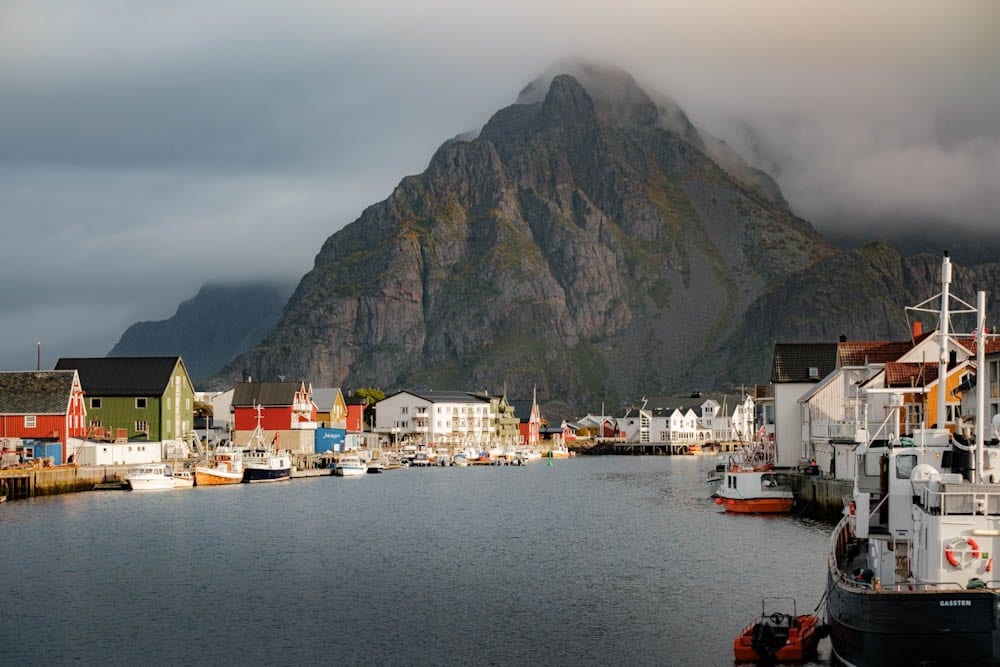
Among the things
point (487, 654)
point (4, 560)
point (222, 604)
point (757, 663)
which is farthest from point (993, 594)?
point (4, 560)

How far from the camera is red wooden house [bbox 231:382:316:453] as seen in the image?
17388 centimetres

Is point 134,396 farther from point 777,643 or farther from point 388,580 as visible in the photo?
point 777,643

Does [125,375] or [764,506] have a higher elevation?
[125,375]

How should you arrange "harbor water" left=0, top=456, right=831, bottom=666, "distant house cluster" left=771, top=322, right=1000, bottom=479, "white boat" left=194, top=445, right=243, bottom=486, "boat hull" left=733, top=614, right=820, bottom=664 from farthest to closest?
"white boat" left=194, top=445, right=243, bottom=486
"distant house cluster" left=771, top=322, right=1000, bottom=479
"harbor water" left=0, top=456, right=831, bottom=666
"boat hull" left=733, top=614, right=820, bottom=664

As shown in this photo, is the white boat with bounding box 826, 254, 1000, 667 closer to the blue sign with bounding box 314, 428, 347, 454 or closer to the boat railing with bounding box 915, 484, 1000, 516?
the boat railing with bounding box 915, 484, 1000, 516

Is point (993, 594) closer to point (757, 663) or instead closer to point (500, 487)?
point (757, 663)

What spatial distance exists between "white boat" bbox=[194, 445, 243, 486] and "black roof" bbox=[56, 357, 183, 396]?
11.3 meters

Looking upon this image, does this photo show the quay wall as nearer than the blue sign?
Yes

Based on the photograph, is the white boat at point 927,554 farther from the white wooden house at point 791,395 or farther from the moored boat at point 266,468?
the moored boat at point 266,468

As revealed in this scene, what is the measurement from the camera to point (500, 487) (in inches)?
5458

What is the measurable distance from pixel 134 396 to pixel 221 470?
716 inches

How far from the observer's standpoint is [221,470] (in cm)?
13088

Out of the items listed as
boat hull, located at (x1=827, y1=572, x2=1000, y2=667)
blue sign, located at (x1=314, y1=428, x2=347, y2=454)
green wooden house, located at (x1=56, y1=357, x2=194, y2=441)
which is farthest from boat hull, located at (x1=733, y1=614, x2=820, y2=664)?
blue sign, located at (x1=314, y1=428, x2=347, y2=454)

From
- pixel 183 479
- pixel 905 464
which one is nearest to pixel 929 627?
pixel 905 464
